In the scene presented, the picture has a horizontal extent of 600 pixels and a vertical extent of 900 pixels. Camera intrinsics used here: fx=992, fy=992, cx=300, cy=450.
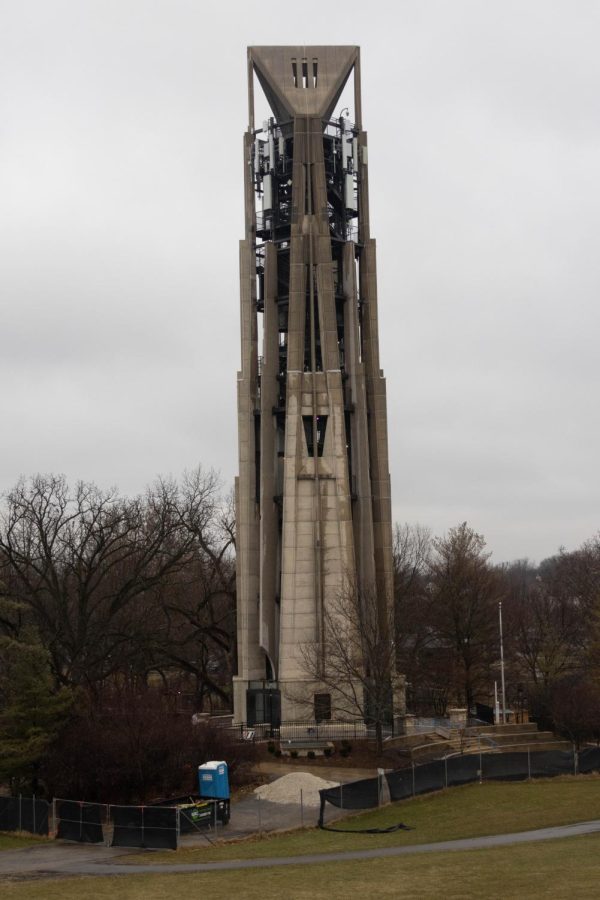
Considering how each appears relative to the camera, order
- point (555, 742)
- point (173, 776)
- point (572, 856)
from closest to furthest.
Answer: point (572, 856), point (173, 776), point (555, 742)

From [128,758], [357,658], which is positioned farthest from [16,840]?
[357,658]

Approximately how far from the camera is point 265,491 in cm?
5725

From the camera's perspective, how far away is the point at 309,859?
2706 centimetres

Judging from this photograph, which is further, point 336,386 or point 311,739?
point 336,386

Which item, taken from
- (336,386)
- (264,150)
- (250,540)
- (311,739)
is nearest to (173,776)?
(311,739)

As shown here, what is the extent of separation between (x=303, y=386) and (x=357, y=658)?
15.8 m

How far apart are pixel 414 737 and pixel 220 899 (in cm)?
3260

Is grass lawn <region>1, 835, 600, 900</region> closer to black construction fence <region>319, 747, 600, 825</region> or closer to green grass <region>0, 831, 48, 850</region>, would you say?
green grass <region>0, 831, 48, 850</region>

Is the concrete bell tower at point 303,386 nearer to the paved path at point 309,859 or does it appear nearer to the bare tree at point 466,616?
the bare tree at point 466,616

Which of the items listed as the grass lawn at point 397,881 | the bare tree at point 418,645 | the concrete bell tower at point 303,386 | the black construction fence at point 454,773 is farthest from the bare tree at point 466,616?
the grass lawn at point 397,881

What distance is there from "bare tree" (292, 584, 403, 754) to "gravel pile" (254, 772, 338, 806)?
8112mm

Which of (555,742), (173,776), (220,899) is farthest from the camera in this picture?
(555,742)

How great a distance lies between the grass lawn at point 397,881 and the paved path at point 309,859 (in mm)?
1307

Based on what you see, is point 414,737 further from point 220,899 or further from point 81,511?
point 220,899
